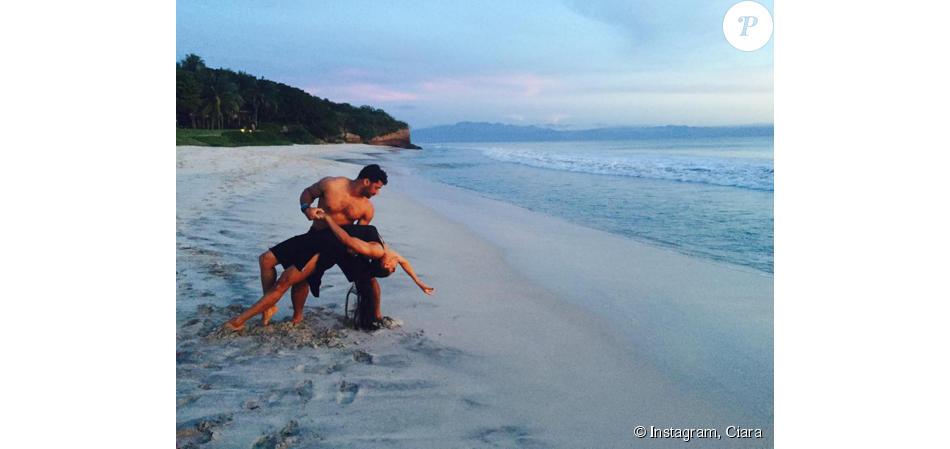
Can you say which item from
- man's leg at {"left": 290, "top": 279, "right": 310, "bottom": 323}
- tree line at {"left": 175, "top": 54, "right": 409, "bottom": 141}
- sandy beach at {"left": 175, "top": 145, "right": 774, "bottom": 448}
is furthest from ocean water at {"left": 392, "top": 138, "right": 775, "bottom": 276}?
tree line at {"left": 175, "top": 54, "right": 409, "bottom": 141}

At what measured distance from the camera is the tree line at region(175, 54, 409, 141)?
4906 centimetres

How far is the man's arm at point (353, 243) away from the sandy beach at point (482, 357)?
746 mm

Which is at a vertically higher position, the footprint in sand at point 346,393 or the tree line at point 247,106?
the tree line at point 247,106

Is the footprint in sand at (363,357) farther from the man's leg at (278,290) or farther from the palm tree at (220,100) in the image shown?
the palm tree at (220,100)

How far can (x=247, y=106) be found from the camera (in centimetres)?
5706

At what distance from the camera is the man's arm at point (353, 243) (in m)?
3.76

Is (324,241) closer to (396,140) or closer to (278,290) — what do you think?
(278,290)

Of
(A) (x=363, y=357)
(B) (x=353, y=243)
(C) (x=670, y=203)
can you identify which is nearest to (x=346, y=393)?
(A) (x=363, y=357)

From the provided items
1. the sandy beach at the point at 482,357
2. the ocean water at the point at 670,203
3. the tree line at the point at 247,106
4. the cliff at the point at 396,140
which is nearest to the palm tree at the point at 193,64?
the tree line at the point at 247,106
